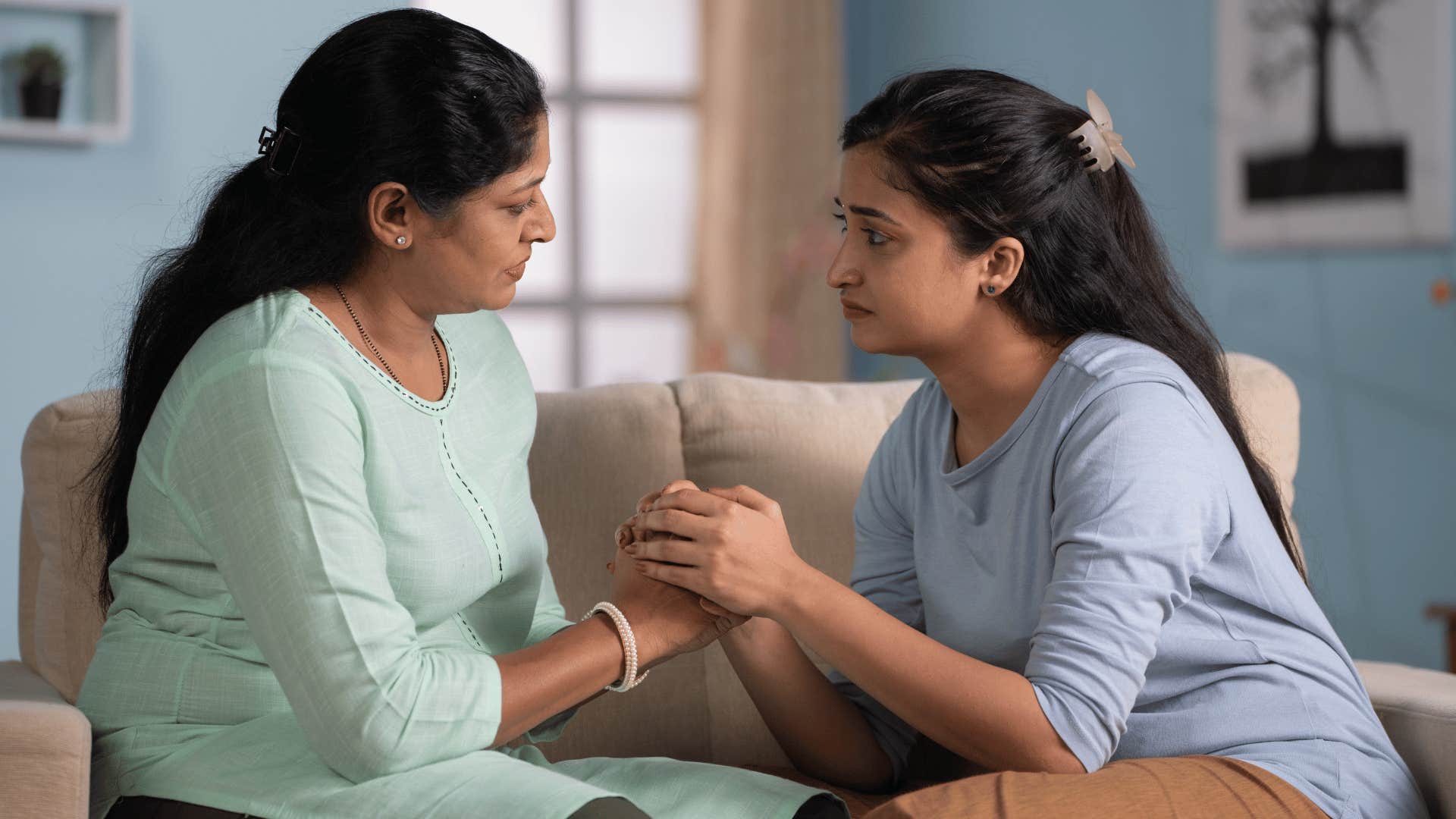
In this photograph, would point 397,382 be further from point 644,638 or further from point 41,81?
point 41,81

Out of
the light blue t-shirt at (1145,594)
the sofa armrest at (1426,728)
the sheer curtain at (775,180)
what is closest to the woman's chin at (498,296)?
the light blue t-shirt at (1145,594)

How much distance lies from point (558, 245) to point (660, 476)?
337 cm

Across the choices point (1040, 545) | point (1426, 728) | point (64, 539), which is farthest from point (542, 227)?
point (1426, 728)

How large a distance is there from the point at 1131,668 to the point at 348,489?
0.74m

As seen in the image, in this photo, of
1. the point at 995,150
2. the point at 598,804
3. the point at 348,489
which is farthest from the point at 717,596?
the point at 995,150

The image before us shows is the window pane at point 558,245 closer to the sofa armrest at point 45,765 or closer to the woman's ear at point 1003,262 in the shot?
the woman's ear at point 1003,262

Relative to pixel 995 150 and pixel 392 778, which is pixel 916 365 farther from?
pixel 392 778

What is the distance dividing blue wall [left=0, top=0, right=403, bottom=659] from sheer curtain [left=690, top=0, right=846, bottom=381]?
58.1 inches

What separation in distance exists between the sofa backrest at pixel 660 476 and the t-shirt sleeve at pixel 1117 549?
1.84 ft

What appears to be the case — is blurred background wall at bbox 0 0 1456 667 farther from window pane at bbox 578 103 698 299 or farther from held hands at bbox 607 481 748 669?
held hands at bbox 607 481 748 669

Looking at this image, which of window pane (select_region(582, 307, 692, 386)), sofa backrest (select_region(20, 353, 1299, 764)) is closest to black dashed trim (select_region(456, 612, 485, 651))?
sofa backrest (select_region(20, 353, 1299, 764))

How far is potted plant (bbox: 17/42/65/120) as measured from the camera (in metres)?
3.72

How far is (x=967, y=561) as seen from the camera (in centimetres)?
156

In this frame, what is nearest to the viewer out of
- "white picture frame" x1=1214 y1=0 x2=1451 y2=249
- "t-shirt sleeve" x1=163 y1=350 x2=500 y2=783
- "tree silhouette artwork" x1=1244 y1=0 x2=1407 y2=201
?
"t-shirt sleeve" x1=163 y1=350 x2=500 y2=783
